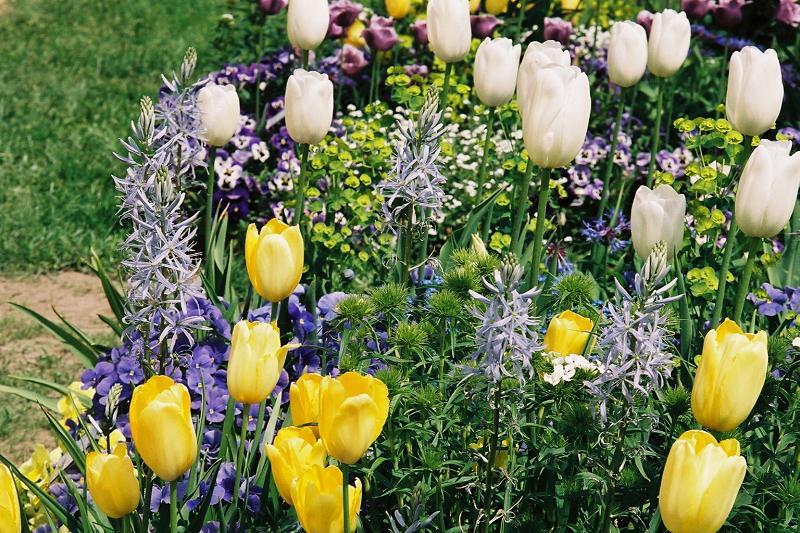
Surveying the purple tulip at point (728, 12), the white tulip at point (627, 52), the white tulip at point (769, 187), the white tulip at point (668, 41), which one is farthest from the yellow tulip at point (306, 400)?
the purple tulip at point (728, 12)

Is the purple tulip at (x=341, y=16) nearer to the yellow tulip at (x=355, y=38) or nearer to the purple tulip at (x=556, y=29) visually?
the yellow tulip at (x=355, y=38)

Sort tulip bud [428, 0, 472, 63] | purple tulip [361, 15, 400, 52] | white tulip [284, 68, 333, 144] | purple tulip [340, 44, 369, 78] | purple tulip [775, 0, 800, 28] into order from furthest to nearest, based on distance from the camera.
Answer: purple tulip [775, 0, 800, 28], purple tulip [340, 44, 369, 78], purple tulip [361, 15, 400, 52], tulip bud [428, 0, 472, 63], white tulip [284, 68, 333, 144]

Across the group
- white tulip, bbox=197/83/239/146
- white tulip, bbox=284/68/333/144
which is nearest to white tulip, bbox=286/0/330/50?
white tulip, bbox=197/83/239/146

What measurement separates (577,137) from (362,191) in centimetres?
165

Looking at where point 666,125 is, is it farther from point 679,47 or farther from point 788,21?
point 679,47

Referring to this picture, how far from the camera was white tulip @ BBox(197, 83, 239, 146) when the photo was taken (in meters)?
2.93

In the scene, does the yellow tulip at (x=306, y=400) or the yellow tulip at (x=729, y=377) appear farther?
the yellow tulip at (x=306, y=400)

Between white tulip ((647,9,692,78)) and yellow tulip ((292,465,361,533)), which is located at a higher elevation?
white tulip ((647,9,692,78))

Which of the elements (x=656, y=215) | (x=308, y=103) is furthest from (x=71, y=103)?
(x=656, y=215)

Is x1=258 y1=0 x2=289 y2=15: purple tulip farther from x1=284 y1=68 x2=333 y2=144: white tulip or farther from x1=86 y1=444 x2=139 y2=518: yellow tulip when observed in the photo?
x1=86 y1=444 x2=139 y2=518: yellow tulip

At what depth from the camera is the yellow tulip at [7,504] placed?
64.5 inches

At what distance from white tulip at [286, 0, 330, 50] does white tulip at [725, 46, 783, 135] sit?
1.23m

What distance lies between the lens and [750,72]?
2457 mm

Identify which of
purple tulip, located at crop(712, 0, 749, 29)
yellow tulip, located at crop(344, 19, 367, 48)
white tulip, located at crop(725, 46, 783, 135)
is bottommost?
yellow tulip, located at crop(344, 19, 367, 48)
